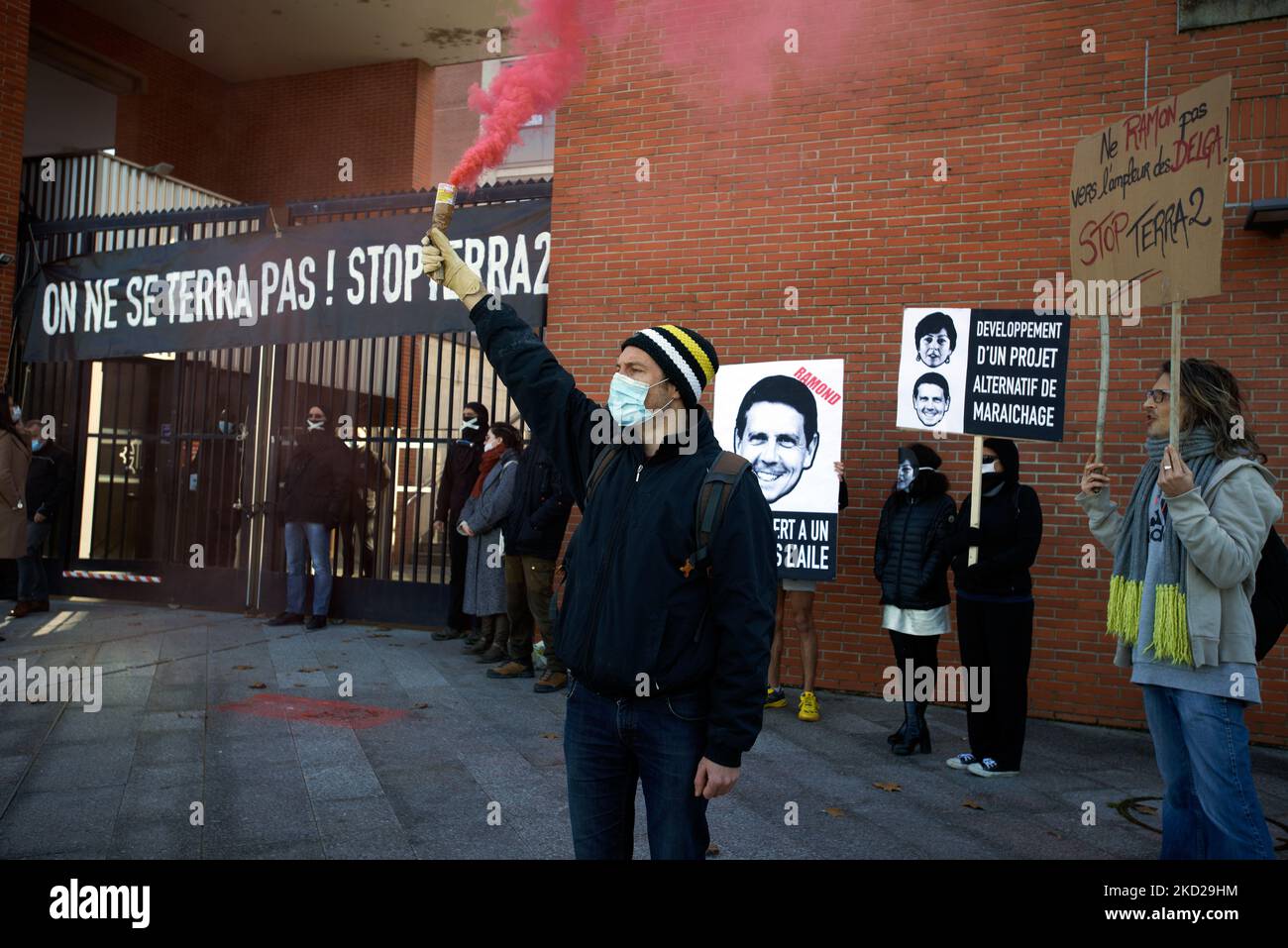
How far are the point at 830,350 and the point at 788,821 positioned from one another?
4425 millimetres

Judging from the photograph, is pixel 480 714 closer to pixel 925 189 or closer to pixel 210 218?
pixel 925 189

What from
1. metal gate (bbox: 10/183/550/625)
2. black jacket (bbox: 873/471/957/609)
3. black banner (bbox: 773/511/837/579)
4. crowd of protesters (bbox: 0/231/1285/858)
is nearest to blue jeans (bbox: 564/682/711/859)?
crowd of protesters (bbox: 0/231/1285/858)

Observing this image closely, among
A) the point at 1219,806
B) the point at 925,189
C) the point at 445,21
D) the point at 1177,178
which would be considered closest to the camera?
the point at 1219,806

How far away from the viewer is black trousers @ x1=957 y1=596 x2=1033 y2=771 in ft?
18.9

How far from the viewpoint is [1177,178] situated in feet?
13.9

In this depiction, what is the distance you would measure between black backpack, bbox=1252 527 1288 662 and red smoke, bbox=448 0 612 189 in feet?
10.5

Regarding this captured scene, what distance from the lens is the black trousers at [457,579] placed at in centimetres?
930

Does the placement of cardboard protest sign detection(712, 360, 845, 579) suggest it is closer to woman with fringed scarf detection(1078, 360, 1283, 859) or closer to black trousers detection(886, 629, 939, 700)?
black trousers detection(886, 629, 939, 700)

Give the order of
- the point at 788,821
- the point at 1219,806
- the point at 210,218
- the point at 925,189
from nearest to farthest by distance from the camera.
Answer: the point at 1219,806 → the point at 788,821 → the point at 925,189 → the point at 210,218

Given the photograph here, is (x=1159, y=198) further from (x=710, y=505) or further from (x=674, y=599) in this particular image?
(x=674, y=599)

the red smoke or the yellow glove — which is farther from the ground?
the red smoke

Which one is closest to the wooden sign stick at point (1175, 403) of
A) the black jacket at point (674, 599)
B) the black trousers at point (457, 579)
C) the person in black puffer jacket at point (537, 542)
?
the black jacket at point (674, 599)

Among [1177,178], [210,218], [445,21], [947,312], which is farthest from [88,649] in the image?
[445,21]

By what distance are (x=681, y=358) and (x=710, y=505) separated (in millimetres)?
468
